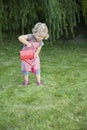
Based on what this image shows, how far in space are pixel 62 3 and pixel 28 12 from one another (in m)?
0.56

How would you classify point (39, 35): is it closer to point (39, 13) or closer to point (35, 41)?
point (35, 41)

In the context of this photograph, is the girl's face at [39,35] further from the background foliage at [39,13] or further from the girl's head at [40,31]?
the background foliage at [39,13]

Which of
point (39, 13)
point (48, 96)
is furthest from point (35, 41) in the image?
point (39, 13)

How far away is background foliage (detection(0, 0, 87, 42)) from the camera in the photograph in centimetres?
675

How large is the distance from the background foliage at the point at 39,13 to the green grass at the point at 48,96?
55 cm

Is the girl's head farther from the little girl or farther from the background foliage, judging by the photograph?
the background foliage

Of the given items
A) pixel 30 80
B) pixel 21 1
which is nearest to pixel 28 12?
pixel 21 1

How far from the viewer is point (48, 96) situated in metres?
5.04

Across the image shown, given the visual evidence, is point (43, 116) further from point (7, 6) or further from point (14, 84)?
point (7, 6)

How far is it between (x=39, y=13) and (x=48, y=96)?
243 cm

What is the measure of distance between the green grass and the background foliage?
547 millimetres

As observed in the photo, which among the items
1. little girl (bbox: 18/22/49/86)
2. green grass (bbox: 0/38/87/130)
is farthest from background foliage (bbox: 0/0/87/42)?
little girl (bbox: 18/22/49/86)

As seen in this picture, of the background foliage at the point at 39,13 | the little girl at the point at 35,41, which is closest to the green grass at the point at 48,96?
the little girl at the point at 35,41

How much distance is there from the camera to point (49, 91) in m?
5.18
